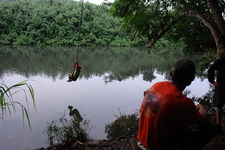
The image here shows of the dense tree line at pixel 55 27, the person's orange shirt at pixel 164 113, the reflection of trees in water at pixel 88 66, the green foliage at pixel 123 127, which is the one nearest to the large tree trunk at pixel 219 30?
the green foliage at pixel 123 127

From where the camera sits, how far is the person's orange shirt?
100 centimetres

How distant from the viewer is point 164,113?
1.01 m

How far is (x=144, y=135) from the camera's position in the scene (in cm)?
117

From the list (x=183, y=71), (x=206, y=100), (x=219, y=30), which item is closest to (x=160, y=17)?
(x=219, y=30)

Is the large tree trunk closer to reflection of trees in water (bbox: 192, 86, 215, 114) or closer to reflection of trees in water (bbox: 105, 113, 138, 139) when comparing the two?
reflection of trees in water (bbox: 192, 86, 215, 114)

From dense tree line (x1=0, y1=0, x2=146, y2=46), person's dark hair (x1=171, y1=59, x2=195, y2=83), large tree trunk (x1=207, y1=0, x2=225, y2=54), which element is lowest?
person's dark hair (x1=171, y1=59, x2=195, y2=83)

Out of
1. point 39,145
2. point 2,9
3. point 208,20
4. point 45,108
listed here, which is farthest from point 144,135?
point 2,9

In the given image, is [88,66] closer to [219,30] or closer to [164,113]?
[219,30]

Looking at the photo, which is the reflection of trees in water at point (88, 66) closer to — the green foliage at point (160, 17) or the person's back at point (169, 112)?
the green foliage at point (160, 17)

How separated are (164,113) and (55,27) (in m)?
30.8

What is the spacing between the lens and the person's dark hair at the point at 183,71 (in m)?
1.08

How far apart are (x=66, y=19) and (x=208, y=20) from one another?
29477 mm

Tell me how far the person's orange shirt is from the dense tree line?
25.2 metres

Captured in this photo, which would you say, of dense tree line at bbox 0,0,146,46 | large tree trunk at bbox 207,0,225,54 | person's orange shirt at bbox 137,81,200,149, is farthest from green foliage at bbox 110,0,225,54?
dense tree line at bbox 0,0,146,46
